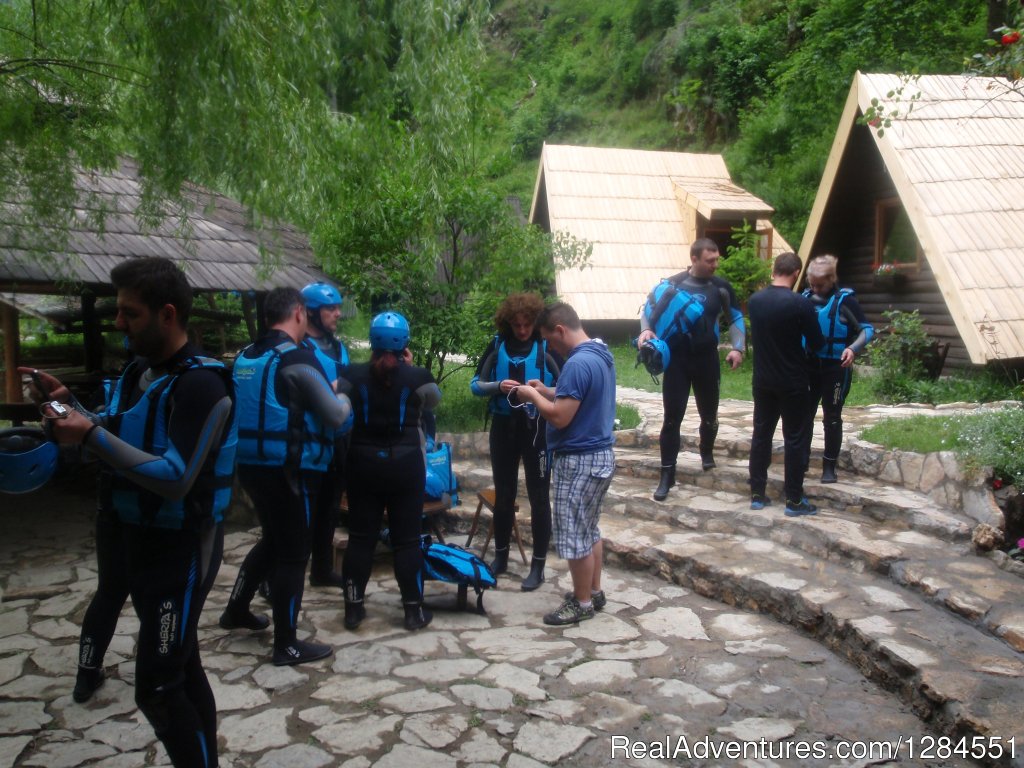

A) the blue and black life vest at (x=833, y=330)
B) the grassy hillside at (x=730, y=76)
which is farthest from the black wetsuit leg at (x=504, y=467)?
the grassy hillside at (x=730, y=76)

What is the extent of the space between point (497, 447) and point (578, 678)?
170cm

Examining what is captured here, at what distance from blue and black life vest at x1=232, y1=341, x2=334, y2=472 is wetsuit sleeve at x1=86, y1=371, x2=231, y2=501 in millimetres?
1386

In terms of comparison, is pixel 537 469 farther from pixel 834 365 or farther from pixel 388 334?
pixel 834 365

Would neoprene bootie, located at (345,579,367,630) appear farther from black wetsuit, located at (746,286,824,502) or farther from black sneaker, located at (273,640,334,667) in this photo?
black wetsuit, located at (746,286,824,502)

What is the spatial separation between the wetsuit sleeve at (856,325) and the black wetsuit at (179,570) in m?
4.96

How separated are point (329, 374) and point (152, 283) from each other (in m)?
2.23

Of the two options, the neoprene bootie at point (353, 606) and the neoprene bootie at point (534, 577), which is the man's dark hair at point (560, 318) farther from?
the neoprene bootie at point (353, 606)

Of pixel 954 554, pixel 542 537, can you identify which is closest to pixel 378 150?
pixel 542 537

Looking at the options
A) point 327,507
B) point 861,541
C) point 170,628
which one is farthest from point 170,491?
point 861,541

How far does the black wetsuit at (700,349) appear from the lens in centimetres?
643

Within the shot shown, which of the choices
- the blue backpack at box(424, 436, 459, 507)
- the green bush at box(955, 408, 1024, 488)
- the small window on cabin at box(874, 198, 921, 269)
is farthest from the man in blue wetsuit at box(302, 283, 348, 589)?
the small window on cabin at box(874, 198, 921, 269)

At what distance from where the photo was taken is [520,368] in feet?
18.3

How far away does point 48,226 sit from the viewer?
6.65 meters

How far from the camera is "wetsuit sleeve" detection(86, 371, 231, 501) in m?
2.71
